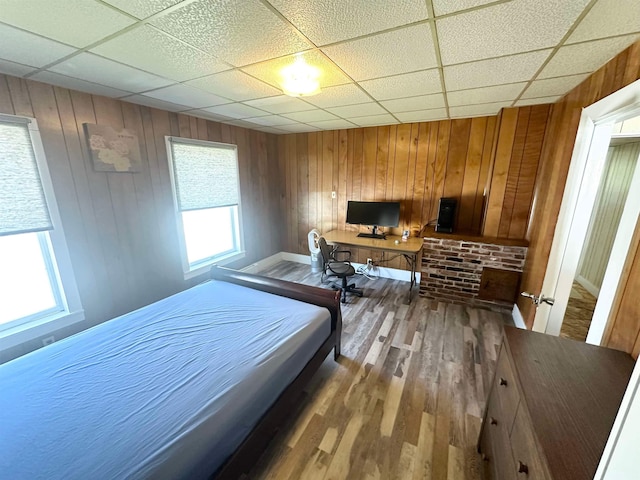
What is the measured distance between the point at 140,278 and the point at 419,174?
3.78m

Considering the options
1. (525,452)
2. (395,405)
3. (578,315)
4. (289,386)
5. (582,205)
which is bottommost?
(395,405)

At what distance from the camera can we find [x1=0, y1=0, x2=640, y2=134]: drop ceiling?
113 centimetres

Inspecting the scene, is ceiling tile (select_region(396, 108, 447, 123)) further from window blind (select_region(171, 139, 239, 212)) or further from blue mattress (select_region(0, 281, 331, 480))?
blue mattress (select_region(0, 281, 331, 480))

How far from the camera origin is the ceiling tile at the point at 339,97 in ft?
7.10

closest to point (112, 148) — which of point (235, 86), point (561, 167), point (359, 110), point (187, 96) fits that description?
point (187, 96)

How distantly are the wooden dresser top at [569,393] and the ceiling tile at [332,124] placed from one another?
315 cm

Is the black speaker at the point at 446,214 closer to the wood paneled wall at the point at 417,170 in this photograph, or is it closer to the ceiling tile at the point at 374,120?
the wood paneled wall at the point at 417,170

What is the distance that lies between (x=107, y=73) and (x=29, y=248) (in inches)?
62.1

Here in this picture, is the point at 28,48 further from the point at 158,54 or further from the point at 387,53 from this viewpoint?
the point at 387,53

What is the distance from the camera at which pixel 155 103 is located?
259 cm

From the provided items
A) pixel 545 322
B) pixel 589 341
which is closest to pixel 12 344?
pixel 589 341

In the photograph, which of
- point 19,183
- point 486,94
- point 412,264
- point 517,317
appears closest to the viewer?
point 19,183

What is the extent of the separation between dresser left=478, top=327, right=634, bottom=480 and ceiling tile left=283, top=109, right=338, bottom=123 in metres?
2.76

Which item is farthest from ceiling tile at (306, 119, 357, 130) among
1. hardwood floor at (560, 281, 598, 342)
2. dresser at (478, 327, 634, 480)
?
hardwood floor at (560, 281, 598, 342)
